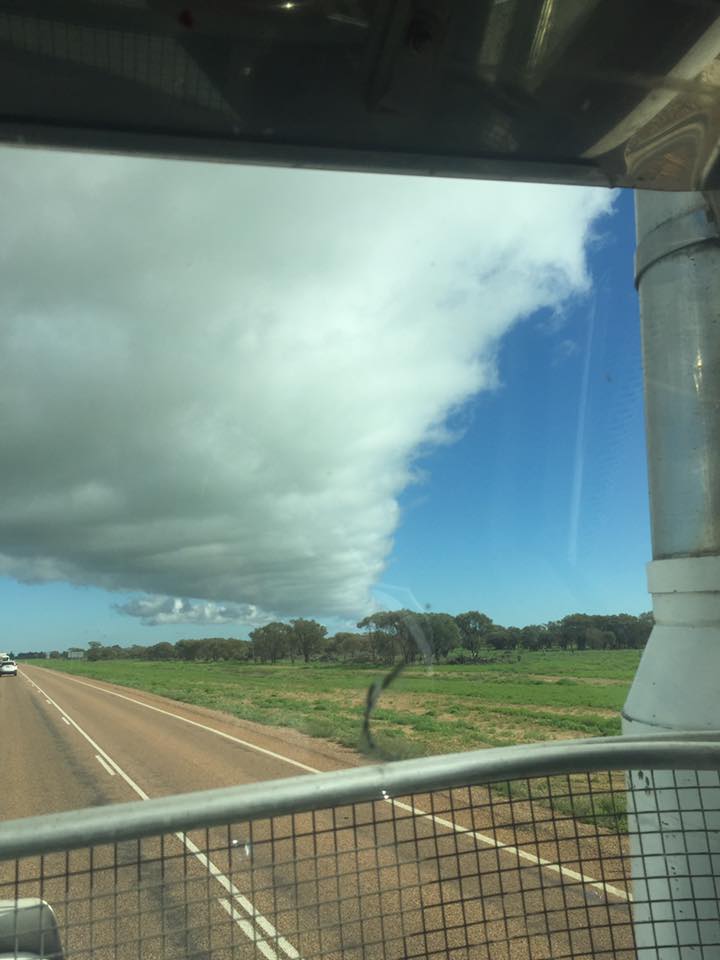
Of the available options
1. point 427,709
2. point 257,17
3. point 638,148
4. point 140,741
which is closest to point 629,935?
point 638,148

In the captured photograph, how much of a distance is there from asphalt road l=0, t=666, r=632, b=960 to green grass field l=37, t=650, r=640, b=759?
89 cm

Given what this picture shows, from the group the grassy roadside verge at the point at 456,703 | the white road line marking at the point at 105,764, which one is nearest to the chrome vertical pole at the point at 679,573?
the grassy roadside verge at the point at 456,703

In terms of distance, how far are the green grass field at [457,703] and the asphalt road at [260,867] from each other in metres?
0.89

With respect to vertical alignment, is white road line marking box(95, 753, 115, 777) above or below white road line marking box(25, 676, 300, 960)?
below

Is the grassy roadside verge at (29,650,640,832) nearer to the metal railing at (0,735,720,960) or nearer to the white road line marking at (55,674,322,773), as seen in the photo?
the white road line marking at (55,674,322,773)

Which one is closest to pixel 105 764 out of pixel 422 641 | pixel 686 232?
pixel 422 641

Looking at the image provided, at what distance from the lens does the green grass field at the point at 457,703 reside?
7.80m

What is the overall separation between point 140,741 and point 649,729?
544 inches

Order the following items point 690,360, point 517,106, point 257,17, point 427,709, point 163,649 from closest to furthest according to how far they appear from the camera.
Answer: point 257,17
point 517,106
point 690,360
point 163,649
point 427,709

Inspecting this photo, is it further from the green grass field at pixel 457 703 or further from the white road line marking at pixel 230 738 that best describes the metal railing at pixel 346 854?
the white road line marking at pixel 230 738

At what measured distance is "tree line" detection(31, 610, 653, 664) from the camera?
4586mm

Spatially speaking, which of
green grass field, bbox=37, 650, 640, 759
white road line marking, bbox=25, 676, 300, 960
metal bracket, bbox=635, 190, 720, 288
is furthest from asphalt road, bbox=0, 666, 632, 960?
metal bracket, bbox=635, 190, 720, 288

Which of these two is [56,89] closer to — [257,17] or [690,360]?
[257,17]

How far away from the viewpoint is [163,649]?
7602mm
